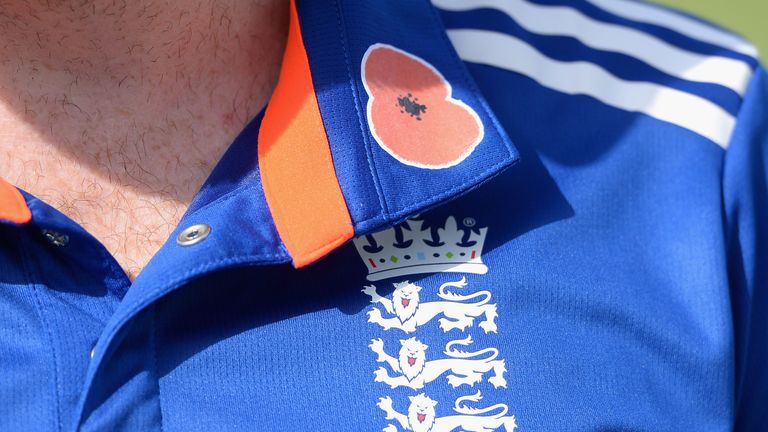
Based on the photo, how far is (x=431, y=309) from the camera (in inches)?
41.1

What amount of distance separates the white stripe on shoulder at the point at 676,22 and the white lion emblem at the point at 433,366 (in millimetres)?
536

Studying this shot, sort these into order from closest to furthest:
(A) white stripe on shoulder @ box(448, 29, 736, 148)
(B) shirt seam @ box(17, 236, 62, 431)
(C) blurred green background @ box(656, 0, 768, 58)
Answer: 1. (B) shirt seam @ box(17, 236, 62, 431)
2. (A) white stripe on shoulder @ box(448, 29, 736, 148)
3. (C) blurred green background @ box(656, 0, 768, 58)

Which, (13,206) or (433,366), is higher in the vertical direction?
(13,206)

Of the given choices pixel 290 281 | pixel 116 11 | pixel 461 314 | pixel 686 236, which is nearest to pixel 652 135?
pixel 686 236

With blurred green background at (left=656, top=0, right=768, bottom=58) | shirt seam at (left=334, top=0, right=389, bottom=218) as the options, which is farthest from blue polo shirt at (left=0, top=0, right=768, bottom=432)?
blurred green background at (left=656, top=0, right=768, bottom=58)

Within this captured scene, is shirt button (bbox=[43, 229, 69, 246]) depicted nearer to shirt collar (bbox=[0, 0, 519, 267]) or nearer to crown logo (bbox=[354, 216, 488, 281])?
shirt collar (bbox=[0, 0, 519, 267])

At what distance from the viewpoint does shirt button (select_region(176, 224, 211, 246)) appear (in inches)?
38.5

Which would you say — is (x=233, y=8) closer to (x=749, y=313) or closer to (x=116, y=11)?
(x=116, y=11)

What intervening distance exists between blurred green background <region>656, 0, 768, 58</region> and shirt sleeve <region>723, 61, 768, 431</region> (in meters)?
2.40

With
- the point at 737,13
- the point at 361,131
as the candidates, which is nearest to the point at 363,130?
the point at 361,131

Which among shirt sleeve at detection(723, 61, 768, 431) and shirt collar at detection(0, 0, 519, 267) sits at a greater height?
shirt collar at detection(0, 0, 519, 267)

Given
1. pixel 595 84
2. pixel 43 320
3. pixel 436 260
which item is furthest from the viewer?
pixel 595 84

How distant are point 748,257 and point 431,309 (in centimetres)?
38

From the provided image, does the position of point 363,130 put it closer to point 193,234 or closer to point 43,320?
point 193,234
